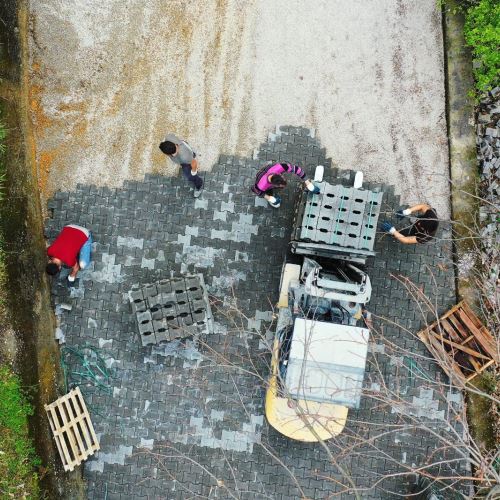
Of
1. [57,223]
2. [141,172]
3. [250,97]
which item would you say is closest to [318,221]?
[250,97]

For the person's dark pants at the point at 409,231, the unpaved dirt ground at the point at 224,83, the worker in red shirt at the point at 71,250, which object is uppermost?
the unpaved dirt ground at the point at 224,83


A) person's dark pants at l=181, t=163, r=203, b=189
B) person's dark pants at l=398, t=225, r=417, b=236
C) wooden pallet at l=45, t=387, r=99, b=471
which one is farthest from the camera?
Answer: person's dark pants at l=398, t=225, r=417, b=236

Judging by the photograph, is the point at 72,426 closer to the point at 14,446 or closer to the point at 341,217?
the point at 14,446

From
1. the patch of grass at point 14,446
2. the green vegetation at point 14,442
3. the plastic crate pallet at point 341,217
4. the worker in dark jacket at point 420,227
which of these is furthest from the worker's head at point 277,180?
the patch of grass at point 14,446

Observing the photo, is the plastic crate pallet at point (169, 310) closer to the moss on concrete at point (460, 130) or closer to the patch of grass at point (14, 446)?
the patch of grass at point (14, 446)

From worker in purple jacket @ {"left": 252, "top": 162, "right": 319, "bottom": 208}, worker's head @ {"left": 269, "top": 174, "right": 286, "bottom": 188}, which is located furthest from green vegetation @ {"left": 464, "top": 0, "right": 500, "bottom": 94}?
worker's head @ {"left": 269, "top": 174, "right": 286, "bottom": 188}

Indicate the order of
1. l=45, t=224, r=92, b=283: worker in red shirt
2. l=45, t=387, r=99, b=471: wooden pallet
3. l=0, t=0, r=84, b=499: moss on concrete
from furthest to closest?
l=0, t=0, r=84, b=499: moss on concrete
l=45, t=387, r=99, b=471: wooden pallet
l=45, t=224, r=92, b=283: worker in red shirt

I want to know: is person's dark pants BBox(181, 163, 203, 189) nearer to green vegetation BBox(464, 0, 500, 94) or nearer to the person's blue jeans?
the person's blue jeans
